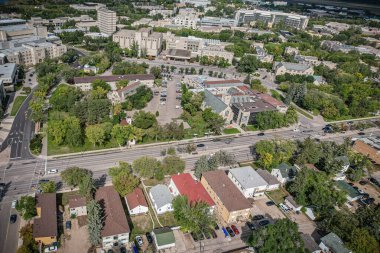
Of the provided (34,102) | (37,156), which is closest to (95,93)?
(34,102)

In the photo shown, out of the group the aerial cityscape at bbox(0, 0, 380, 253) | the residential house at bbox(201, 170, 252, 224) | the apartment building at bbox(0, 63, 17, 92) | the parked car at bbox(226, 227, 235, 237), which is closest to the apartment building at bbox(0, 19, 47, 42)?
the aerial cityscape at bbox(0, 0, 380, 253)

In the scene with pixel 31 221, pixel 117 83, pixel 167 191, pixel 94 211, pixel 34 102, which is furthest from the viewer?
pixel 117 83

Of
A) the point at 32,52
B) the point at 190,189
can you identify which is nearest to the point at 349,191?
the point at 190,189

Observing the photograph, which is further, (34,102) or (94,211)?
(34,102)

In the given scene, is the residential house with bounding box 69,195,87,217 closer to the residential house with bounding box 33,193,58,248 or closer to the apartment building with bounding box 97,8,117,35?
the residential house with bounding box 33,193,58,248

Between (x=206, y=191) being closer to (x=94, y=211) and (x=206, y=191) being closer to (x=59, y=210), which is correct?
(x=94, y=211)

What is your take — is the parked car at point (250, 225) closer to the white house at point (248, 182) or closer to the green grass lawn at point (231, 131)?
the white house at point (248, 182)

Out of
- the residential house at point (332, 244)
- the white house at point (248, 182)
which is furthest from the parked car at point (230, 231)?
the residential house at point (332, 244)
